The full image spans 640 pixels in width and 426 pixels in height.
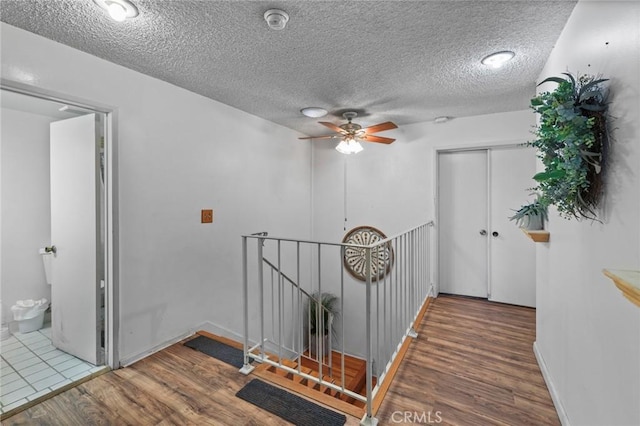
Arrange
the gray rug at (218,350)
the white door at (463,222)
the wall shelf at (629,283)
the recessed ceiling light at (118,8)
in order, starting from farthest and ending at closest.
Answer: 1. the white door at (463,222)
2. the gray rug at (218,350)
3. the recessed ceiling light at (118,8)
4. the wall shelf at (629,283)

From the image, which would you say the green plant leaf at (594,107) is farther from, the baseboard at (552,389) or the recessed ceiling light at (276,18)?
the baseboard at (552,389)

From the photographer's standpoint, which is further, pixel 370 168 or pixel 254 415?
pixel 370 168

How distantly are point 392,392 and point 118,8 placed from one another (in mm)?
2787

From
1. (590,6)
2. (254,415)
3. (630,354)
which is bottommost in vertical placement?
(254,415)

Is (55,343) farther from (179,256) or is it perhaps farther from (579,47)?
(579,47)

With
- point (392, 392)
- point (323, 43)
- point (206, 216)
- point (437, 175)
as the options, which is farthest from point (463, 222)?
point (206, 216)

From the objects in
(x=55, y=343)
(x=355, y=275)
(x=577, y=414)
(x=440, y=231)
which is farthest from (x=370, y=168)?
(x=55, y=343)

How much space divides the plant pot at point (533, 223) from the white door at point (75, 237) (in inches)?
130

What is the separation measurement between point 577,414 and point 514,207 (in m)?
2.43

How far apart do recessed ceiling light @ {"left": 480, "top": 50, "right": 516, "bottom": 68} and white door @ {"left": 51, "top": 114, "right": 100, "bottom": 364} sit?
2.95 metres

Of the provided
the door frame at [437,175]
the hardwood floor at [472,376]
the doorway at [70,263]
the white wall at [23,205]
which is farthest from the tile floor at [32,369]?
the door frame at [437,175]

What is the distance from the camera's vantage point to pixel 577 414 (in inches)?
56.3

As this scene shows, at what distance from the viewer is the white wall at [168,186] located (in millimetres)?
1994

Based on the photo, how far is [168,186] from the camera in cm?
253
